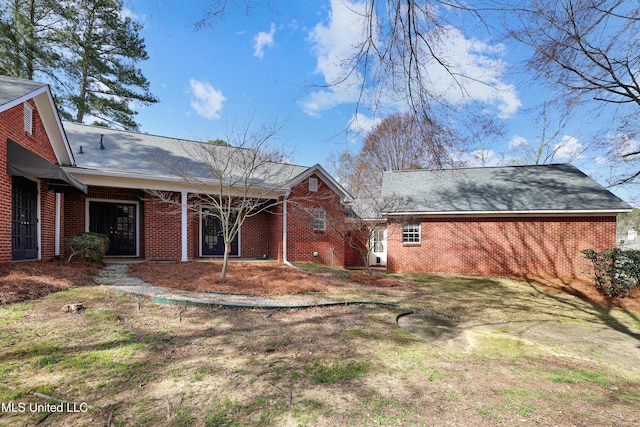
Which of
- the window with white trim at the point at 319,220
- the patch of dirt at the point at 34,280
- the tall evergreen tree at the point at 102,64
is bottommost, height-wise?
the patch of dirt at the point at 34,280

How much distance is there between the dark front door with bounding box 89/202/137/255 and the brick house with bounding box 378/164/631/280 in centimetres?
1096

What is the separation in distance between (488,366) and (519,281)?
34.1 ft

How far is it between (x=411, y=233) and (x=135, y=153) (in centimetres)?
1256

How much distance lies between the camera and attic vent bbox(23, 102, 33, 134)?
301 inches

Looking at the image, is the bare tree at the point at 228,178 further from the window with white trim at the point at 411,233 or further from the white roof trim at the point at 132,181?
the window with white trim at the point at 411,233

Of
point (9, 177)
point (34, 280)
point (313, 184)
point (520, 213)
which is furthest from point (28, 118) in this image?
point (520, 213)

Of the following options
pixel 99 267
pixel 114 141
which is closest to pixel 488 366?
pixel 99 267

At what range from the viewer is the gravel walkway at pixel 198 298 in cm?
557

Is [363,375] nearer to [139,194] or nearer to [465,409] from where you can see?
[465,409]

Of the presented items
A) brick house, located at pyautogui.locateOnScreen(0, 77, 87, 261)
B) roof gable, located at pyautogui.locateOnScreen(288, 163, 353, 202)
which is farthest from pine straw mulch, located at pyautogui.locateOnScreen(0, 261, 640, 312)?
roof gable, located at pyautogui.locateOnScreen(288, 163, 353, 202)

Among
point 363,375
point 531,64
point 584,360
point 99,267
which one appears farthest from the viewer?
point 99,267

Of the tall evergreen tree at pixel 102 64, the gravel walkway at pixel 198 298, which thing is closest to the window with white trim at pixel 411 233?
the gravel walkway at pixel 198 298

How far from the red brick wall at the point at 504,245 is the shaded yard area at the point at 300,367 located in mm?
6866

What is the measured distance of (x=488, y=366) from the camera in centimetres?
383
